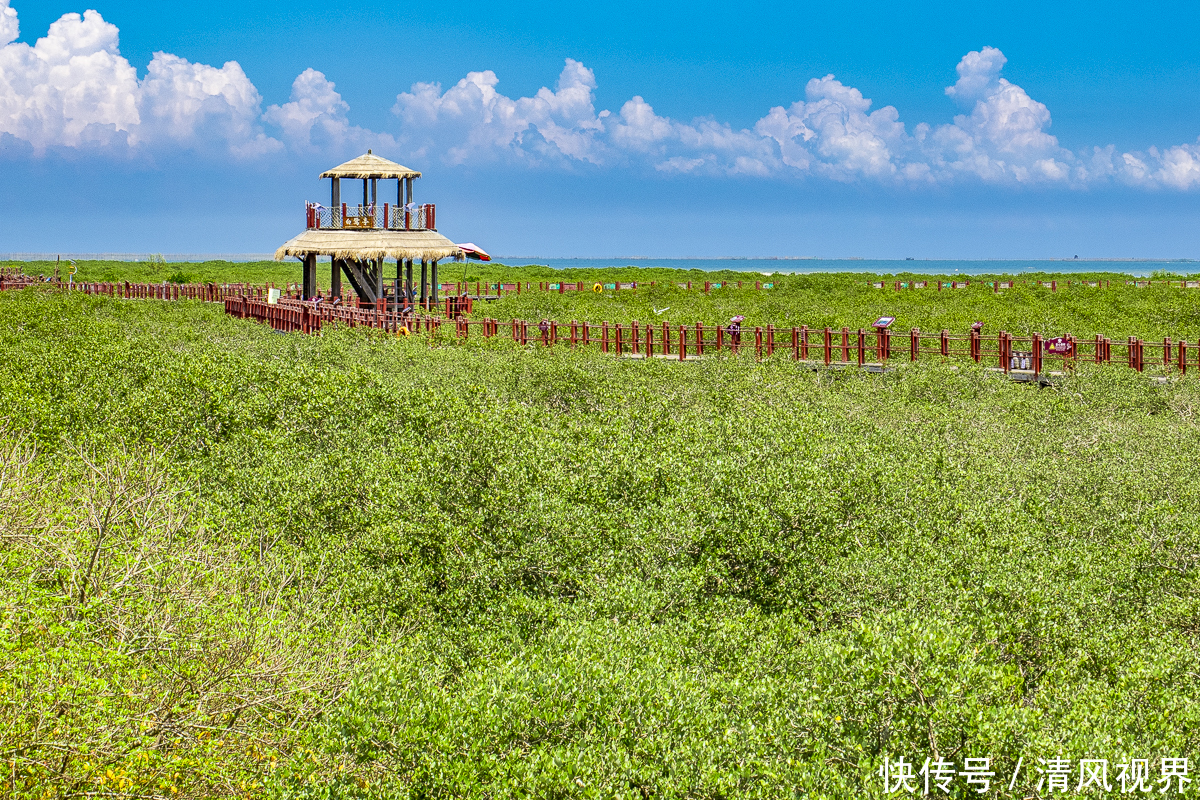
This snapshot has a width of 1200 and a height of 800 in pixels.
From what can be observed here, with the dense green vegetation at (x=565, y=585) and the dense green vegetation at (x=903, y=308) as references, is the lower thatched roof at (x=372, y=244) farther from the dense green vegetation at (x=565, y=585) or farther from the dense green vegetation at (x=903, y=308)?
the dense green vegetation at (x=565, y=585)

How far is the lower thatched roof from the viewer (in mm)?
31094

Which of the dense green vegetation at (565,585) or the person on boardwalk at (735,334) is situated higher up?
the person on boardwalk at (735,334)

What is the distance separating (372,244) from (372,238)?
0.40m

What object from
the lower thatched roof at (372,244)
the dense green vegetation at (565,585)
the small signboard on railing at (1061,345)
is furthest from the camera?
the lower thatched roof at (372,244)

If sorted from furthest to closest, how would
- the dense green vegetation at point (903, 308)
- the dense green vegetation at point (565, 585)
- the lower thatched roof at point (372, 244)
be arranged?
the lower thatched roof at point (372, 244) < the dense green vegetation at point (903, 308) < the dense green vegetation at point (565, 585)

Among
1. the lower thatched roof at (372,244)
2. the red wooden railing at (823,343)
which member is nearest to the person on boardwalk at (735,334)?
the red wooden railing at (823,343)

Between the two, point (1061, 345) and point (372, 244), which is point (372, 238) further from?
point (1061, 345)

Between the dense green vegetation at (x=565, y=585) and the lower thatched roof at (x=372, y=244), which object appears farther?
the lower thatched roof at (x=372, y=244)

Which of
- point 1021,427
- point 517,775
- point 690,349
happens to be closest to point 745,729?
point 517,775

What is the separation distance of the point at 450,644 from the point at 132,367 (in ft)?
33.9

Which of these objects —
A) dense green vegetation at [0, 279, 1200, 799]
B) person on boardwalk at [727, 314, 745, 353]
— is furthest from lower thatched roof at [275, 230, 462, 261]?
dense green vegetation at [0, 279, 1200, 799]

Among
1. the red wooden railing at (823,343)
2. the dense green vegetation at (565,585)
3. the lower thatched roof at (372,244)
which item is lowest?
the dense green vegetation at (565,585)

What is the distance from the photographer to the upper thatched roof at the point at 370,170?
103 feet

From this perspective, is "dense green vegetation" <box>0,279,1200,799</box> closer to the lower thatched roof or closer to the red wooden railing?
the red wooden railing
